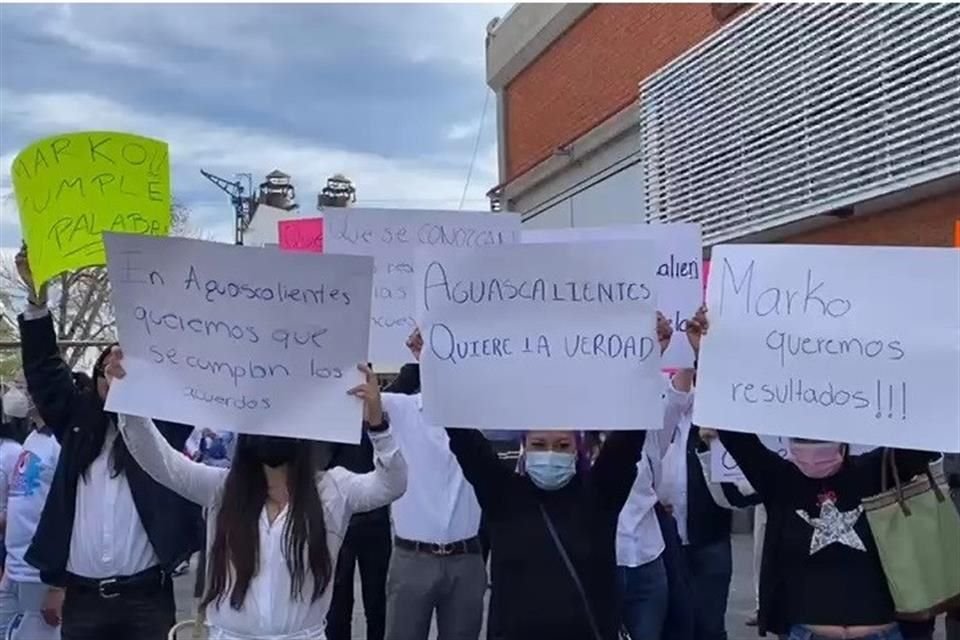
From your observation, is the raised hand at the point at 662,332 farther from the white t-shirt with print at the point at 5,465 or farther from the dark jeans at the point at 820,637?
the white t-shirt with print at the point at 5,465

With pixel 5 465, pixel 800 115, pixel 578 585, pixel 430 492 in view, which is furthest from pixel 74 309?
pixel 578 585

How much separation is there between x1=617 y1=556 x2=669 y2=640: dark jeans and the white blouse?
1944 mm

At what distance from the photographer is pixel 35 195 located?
442cm

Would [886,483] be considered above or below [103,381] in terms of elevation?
below

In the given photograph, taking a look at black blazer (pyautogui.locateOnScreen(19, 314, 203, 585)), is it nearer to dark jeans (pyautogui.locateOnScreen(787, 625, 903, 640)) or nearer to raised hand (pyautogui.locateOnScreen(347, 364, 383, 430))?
raised hand (pyautogui.locateOnScreen(347, 364, 383, 430))

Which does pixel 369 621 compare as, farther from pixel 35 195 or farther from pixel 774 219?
pixel 774 219

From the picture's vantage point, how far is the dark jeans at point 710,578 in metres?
5.95

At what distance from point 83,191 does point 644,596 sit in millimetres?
2931

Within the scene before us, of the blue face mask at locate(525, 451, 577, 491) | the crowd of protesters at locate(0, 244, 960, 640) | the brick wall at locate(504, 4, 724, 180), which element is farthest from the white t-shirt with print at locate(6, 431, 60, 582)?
the brick wall at locate(504, 4, 724, 180)

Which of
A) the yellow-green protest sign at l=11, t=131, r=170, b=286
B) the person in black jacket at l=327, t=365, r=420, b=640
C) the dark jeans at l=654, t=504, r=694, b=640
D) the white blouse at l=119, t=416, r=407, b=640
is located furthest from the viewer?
the person in black jacket at l=327, t=365, r=420, b=640

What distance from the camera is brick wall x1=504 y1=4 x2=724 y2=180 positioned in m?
15.2

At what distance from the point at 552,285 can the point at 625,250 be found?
0.89ft

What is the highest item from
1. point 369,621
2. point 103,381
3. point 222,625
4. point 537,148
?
point 537,148

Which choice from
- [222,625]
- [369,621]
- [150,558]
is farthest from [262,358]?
[369,621]
